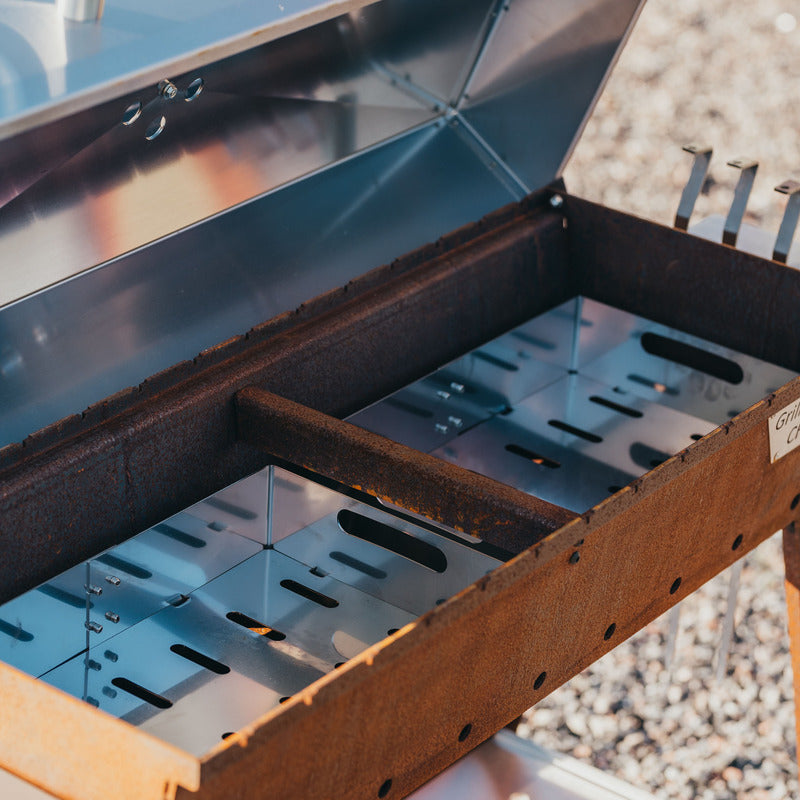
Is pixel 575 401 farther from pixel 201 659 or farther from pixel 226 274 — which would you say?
pixel 201 659

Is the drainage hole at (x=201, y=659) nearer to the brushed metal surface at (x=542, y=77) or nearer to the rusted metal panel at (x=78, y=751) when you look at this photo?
the rusted metal panel at (x=78, y=751)

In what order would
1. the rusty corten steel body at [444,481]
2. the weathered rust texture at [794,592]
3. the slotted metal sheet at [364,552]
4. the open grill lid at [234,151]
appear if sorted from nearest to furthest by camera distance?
1. the rusty corten steel body at [444,481]
2. the open grill lid at [234,151]
3. the slotted metal sheet at [364,552]
4. the weathered rust texture at [794,592]

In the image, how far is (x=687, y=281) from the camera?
1.57 metres

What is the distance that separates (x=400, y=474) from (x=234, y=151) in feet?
1.31

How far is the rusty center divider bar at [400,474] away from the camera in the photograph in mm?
1067

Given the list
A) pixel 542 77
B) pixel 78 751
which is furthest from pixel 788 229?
pixel 78 751

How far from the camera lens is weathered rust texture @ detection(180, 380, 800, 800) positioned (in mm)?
787

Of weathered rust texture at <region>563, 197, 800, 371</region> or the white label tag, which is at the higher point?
weathered rust texture at <region>563, 197, 800, 371</region>

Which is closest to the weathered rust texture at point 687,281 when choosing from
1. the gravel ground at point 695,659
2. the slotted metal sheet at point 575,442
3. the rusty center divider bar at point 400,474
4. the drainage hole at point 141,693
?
the slotted metal sheet at point 575,442

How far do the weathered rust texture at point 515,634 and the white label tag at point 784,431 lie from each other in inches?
0.5

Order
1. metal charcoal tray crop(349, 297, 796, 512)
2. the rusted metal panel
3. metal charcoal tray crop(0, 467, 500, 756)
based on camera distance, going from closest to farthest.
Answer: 1. the rusted metal panel
2. metal charcoal tray crop(0, 467, 500, 756)
3. metal charcoal tray crop(349, 297, 796, 512)

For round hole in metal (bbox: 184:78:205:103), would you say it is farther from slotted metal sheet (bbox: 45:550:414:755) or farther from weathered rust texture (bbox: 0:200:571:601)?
slotted metal sheet (bbox: 45:550:414:755)

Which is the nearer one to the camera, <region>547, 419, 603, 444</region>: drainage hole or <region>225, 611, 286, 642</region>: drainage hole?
<region>225, 611, 286, 642</region>: drainage hole

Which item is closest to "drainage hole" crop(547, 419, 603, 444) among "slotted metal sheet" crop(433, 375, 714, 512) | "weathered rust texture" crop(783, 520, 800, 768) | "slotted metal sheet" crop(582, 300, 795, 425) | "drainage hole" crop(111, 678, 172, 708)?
"slotted metal sheet" crop(433, 375, 714, 512)
